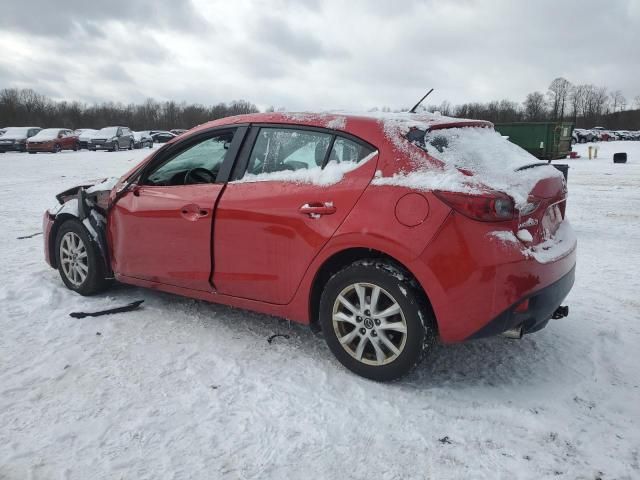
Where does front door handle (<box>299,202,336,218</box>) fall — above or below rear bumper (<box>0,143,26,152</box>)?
below

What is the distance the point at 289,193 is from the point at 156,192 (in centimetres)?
129

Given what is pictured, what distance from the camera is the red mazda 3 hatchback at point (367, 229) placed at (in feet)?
8.98

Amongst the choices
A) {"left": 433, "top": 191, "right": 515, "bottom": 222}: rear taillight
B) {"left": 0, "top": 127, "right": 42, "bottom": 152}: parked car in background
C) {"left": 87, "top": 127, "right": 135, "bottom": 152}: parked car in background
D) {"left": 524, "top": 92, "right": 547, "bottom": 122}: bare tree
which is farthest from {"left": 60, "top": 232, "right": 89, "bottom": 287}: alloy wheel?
{"left": 524, "top": 92, "right": 547, "bottom": 122}: bare tree

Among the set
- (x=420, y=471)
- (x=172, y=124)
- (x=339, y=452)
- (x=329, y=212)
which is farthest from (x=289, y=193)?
(x=172, y=124)

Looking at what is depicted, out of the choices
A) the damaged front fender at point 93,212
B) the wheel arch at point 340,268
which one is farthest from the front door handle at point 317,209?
the damaged front fender at point 93,212

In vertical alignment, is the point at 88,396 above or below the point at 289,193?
below

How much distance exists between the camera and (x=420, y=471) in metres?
2.32

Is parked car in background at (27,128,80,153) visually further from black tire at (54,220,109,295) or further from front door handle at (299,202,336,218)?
front door handle at (299,202,336,218)

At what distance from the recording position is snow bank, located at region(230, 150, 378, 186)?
3.08 m

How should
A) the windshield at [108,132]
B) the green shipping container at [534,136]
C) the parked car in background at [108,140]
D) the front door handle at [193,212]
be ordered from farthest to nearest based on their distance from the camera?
the windshield at [108,132], the parked car in background at [108,140], the green shipping container at [534,136], the front door handle at [193,212]

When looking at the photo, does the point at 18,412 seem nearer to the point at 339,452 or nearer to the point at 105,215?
the point at 339,452

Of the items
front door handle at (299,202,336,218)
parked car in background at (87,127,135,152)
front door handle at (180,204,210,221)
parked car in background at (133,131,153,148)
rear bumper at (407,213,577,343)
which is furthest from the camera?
parked car in background at (133,131,153,148)

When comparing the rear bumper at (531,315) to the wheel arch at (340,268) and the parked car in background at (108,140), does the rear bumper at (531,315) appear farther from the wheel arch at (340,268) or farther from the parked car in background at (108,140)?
the parked car in background at (108,140)

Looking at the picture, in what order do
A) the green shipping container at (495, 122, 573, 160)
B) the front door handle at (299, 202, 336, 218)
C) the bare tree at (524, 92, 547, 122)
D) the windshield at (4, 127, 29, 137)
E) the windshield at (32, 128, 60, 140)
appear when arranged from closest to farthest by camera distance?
the front door handle at (299, 202, 336, 218) < the green shipping container at (495, 122, 573, 160) < the windshield at (32, 128, 60, 140) < the windshield at (4, 127, 29, 137) < the bare tree at (524, 92, 547, 122)
